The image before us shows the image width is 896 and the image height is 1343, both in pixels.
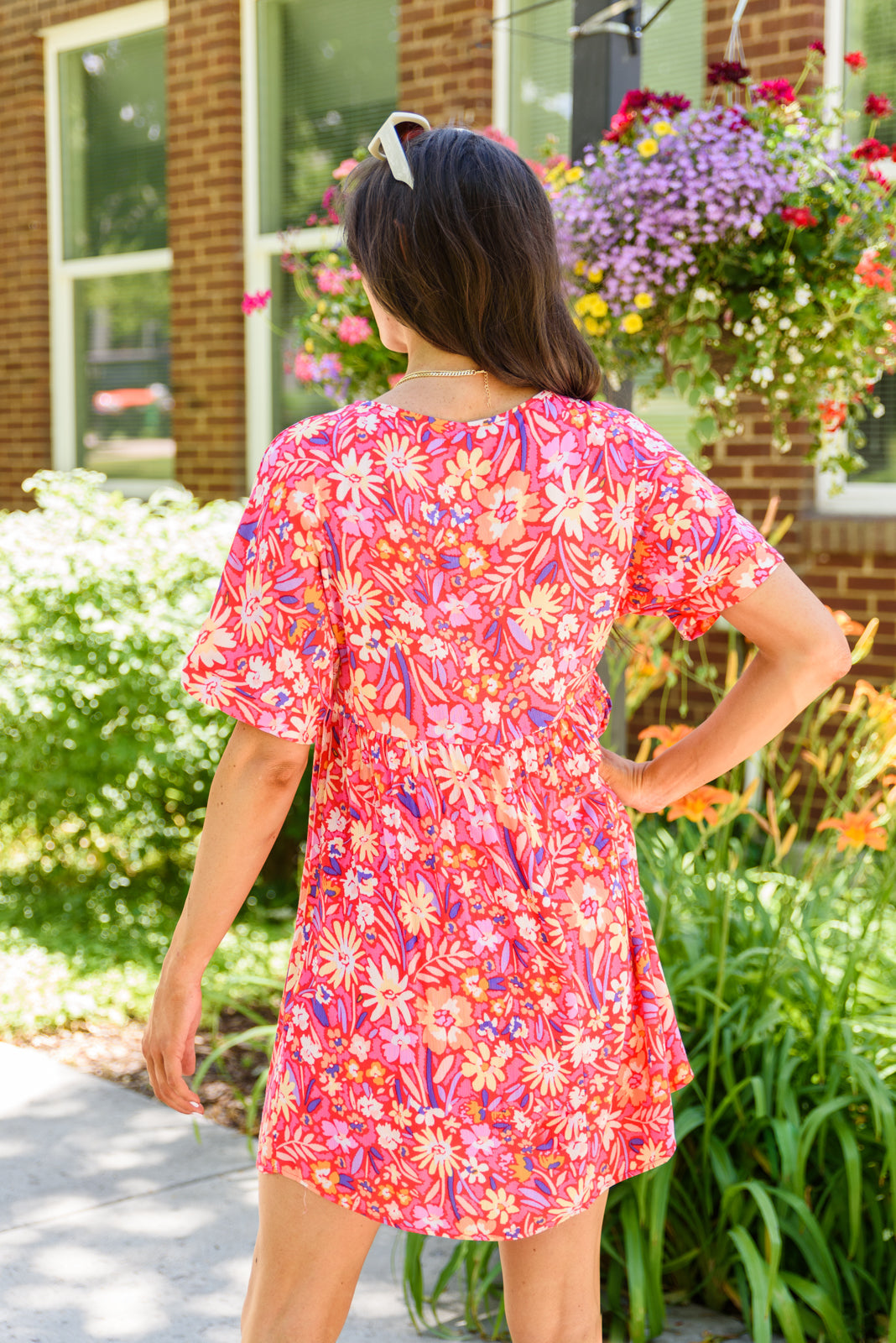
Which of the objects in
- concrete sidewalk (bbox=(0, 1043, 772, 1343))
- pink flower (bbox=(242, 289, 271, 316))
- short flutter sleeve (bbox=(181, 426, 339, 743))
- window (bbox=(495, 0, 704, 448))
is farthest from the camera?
window (bbox=(495, 0, 704, 448))

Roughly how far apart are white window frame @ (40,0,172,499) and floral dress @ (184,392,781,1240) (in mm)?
6867

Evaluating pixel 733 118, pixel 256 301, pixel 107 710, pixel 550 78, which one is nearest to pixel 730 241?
pixel 733 118

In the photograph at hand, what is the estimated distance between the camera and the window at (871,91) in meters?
5.27

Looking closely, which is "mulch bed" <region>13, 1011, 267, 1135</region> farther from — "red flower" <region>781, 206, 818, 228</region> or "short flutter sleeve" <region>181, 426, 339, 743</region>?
"red flower" <region>781, 206, 818, 228</region>

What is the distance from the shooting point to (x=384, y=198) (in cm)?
160

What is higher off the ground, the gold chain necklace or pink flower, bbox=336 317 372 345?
pink flower, bbox=336 317 372 345

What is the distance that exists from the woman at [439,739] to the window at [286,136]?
5745 mm

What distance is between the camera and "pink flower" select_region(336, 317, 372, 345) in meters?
3.79

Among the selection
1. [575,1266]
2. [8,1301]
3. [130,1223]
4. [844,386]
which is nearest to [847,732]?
[844,386]

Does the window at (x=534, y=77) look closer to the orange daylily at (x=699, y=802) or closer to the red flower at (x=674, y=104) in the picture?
the red flower at (x=674, y=104)

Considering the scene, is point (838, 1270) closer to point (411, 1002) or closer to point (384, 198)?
point (411, 1002)

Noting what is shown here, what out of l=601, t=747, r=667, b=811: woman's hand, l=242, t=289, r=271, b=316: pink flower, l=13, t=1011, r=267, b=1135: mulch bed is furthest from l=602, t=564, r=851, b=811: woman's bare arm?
l=242, t=289, r=271, b=316: pink flower

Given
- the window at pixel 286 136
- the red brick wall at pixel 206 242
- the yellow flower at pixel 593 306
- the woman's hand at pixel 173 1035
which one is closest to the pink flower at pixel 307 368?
the yellow flower at pixel 593 306

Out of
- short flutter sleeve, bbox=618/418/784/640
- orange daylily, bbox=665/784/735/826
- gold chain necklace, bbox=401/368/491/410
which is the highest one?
gold chain necklace, bbox=401/368/491/410
